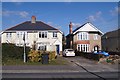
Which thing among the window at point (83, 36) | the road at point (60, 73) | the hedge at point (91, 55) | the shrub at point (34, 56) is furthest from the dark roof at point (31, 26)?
the road at point (60, 73)

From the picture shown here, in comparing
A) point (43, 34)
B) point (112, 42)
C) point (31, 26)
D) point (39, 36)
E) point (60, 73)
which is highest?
point (31, 26)

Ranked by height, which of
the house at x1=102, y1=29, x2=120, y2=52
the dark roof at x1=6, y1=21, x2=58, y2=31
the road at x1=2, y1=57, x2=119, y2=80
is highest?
the dark roof at x1=6, y1=21, x2=58, y2=31

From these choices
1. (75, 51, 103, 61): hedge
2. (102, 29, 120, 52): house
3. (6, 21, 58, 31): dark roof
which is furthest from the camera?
(102, 29, 120, 52): house

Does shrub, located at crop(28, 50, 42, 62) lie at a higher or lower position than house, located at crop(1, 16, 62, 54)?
lower

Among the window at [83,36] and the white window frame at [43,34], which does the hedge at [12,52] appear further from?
the window at [83,36]

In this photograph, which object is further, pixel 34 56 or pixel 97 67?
pixel 34 56

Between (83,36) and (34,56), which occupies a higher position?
(83,36)

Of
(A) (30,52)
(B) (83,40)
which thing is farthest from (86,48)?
(A) (30,52)

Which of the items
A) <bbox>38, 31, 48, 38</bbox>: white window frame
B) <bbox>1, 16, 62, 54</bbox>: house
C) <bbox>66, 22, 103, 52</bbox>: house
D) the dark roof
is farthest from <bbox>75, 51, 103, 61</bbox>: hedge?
the dark roof

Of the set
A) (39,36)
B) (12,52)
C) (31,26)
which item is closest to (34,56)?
(12,52)

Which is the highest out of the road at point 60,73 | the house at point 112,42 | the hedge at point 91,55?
the house at point 112,42

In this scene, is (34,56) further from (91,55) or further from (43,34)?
(43,34)

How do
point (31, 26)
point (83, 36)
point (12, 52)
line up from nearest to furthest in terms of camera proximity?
point (12, 52), point (31, 26), point (83, 36)

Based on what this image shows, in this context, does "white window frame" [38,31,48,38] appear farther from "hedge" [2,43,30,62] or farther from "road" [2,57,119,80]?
"road" [2,57,119,80]
